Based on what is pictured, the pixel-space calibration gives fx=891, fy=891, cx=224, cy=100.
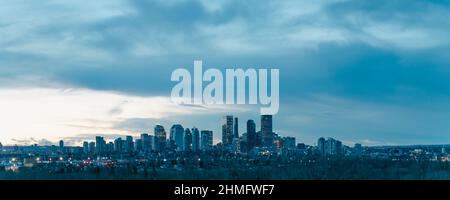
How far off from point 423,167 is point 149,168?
953 cm

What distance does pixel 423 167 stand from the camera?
31.1 meters

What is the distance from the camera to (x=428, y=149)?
35281mm

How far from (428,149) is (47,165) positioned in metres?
14.9

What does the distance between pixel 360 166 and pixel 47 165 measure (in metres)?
10.9
